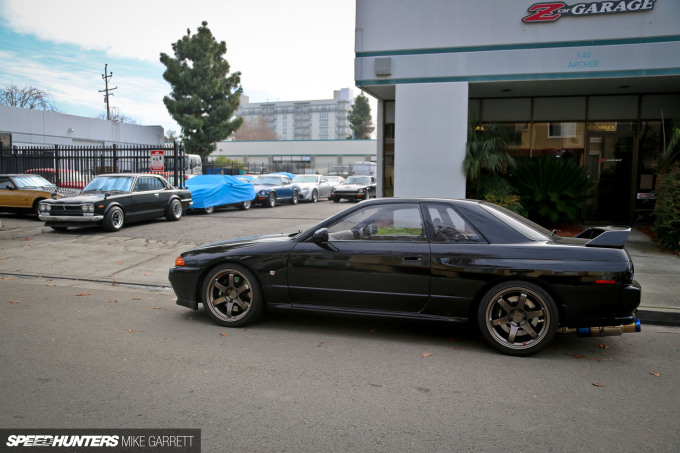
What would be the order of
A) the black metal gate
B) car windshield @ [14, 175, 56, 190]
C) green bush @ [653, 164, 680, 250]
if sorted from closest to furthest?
green bush @ [653, 164, 680, 250], car windshield @ [14, 175, 56, 190], the black metal gate

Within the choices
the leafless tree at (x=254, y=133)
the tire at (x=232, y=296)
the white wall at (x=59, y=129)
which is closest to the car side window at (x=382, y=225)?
the tire at (x=232, y=296)

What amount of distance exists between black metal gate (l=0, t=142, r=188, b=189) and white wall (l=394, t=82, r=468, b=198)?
30.7 ft

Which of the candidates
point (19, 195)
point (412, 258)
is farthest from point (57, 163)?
point (412, 258)

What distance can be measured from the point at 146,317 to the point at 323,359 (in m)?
2.55

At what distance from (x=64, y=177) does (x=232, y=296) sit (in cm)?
1803

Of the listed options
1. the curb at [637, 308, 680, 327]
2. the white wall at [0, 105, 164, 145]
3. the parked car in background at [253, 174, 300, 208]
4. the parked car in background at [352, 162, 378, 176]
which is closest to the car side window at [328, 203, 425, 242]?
the curb at [637, 308, 680, 327]

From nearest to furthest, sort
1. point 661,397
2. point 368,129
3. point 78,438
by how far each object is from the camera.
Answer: point 78,438
point 661,397
point 368,129

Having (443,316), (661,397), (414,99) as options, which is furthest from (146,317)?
(414,99)

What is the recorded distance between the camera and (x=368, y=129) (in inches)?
3642

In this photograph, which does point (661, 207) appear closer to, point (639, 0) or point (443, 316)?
point (639, 0)

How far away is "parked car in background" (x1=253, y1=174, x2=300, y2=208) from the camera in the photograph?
21.5 metres

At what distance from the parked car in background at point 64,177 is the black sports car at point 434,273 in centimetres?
1690

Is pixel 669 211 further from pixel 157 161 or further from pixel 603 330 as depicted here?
pixel 157 161

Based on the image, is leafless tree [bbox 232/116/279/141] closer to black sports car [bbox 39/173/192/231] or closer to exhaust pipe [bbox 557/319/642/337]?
black sports car [bbox 39/173/192/231]
